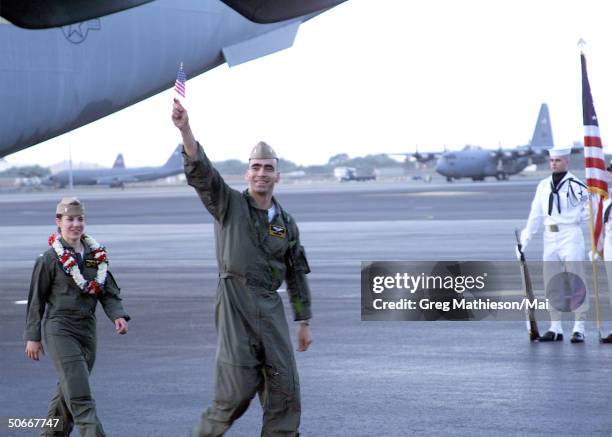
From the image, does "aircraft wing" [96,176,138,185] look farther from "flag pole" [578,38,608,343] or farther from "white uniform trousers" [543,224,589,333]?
"white uniform trousers" [543,224,589,333]

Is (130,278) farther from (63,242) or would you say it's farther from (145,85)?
(63,242)

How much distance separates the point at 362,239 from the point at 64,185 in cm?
11166

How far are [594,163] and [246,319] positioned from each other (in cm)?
724

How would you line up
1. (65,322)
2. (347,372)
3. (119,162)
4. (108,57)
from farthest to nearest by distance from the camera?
(119,162) < (108,57) < (347,372) < (65,322)

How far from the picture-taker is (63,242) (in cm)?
744

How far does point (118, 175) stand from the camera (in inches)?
5374

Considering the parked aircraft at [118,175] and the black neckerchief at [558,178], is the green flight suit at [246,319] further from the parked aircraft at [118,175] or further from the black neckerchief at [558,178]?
A: the parked aircraft at [118,175]

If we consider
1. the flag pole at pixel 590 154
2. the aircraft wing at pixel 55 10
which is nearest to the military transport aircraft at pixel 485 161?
the flag pole at pixel 590 154

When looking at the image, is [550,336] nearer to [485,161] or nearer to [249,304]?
[249,304]

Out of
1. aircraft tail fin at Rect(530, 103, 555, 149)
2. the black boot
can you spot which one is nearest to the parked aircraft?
aircraft tail fin at Rect(530, 103, 555, 149)

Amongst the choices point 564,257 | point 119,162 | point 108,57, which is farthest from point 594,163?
point 119,162

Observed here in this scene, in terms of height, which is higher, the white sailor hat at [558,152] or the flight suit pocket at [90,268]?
the white sailor hat at [558,152]

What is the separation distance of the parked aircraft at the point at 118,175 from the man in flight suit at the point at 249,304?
124 meters

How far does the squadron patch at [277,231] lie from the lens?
6703 mm
